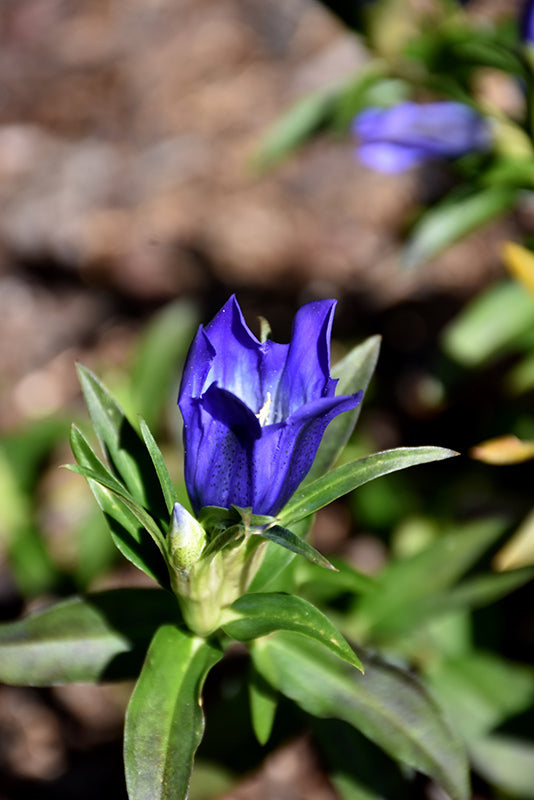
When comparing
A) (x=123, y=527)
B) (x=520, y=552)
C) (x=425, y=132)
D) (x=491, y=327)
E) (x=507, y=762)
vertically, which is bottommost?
(x=507, y=762)

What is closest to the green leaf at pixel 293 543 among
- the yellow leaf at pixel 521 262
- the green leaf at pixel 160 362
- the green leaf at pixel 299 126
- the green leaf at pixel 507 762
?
the yellow leaf at pixel 521 262

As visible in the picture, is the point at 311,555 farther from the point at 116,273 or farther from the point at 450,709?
the point at 116,273

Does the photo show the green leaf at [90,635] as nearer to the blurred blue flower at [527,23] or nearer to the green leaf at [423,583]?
the green leaf at [423,583]

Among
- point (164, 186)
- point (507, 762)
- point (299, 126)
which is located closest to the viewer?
point (507, 762)

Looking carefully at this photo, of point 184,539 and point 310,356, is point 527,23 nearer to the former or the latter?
point 310,356

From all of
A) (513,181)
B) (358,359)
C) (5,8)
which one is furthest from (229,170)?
(358,359)

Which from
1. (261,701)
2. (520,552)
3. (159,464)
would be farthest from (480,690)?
(159,464)
